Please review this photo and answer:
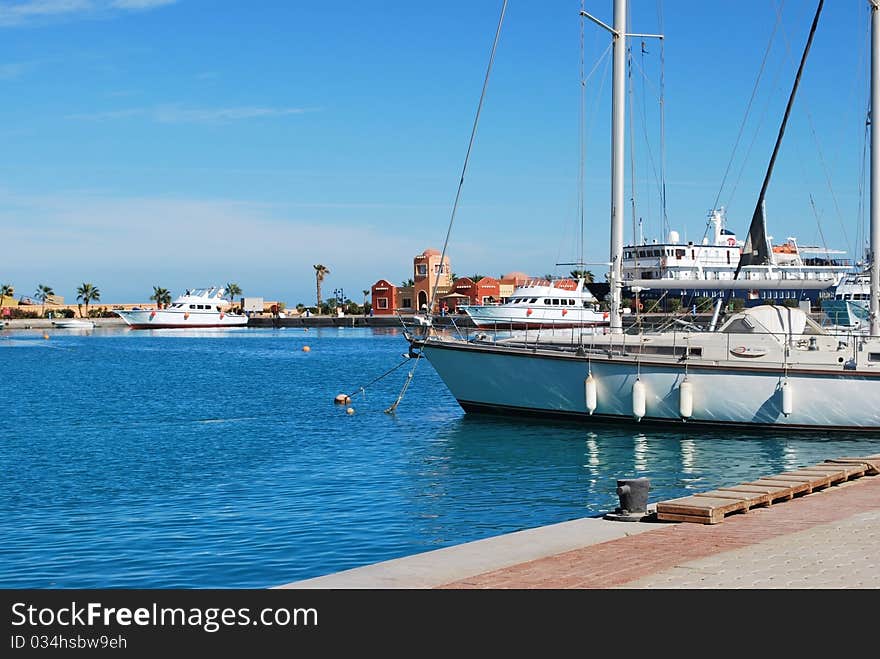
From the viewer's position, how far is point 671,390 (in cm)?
2608

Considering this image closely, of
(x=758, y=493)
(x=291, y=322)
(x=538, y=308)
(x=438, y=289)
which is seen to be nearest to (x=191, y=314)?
(x=291, y=322)

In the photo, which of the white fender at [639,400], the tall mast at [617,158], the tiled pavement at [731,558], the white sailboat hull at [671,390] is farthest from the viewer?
the tall mast at [617,158]

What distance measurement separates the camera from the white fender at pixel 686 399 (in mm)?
25484

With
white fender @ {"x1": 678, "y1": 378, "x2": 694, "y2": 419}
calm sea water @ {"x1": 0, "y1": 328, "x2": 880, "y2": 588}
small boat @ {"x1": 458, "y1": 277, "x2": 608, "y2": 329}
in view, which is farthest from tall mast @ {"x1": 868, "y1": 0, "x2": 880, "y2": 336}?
small boat @ {"x1": 458, "y1": 277, "x2": 608, "y2": 329}

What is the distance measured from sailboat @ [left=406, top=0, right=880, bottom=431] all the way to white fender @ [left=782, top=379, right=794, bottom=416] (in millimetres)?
24

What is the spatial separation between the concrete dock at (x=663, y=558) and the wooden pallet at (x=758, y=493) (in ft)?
0.49

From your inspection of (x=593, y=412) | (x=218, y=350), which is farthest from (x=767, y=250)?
(x=218, y=350)

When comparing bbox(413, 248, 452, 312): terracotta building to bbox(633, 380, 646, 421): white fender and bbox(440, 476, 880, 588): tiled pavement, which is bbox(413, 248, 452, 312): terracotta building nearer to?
bbox(633, 380, 646, 421): white fender

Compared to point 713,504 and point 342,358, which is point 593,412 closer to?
point 713,504

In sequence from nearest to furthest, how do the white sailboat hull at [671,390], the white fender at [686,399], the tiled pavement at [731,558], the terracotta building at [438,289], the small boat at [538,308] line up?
the tiled pavement at [731,558]
the white sailboat hull at [671,390]
the white fender at [686,399]
the small boat at [538,308]
the terracotta building at [438,289]

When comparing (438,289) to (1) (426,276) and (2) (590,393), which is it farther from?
(2) (590,393)

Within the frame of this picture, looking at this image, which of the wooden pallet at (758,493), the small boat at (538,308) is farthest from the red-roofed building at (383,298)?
the wooden pallet at (758,493)

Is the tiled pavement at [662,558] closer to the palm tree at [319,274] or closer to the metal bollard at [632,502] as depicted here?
the metal bollard at [632,502]

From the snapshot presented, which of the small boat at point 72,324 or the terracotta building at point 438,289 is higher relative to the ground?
the terracotta building at point 438,289
